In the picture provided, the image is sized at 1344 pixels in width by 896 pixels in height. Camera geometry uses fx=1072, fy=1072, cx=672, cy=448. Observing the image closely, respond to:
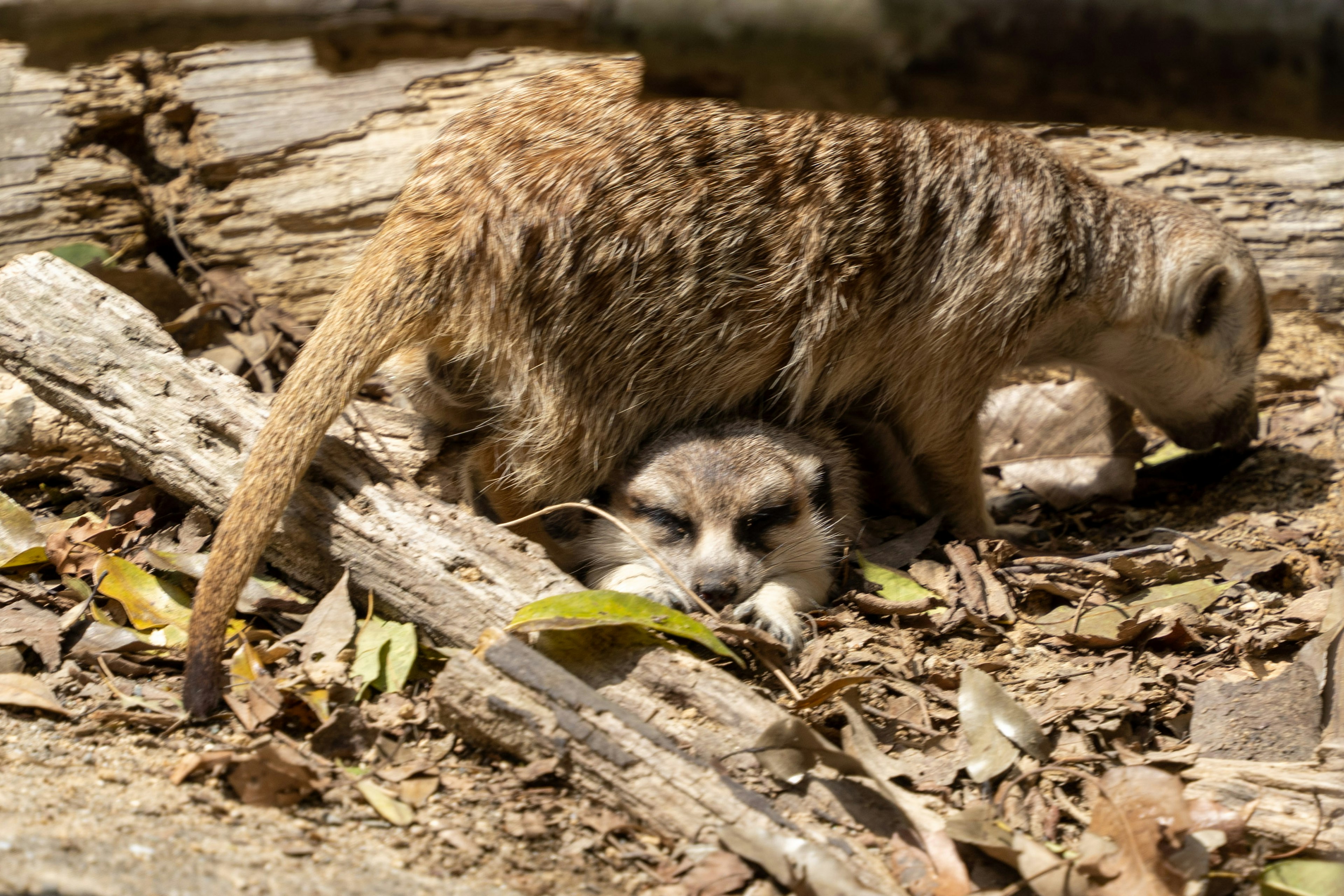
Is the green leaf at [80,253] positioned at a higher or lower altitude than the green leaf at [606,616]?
higher

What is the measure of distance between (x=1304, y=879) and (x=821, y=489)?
1.96 metres

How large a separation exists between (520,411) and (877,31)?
2.23 m

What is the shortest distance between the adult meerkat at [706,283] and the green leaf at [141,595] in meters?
0.46

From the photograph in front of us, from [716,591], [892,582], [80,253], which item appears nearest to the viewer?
[716,591]

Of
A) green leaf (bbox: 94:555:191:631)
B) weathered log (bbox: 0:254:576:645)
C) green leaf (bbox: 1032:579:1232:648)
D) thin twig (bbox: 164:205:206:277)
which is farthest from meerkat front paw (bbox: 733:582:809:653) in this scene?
thin twig (bbox: 164:205:206:277)

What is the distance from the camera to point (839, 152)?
3.84 meters

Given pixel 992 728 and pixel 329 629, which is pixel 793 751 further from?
pixel 329 629

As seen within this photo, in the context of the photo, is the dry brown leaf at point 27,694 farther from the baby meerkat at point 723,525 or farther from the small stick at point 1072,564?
the small stick at point 1072,564

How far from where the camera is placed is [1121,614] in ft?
11.3

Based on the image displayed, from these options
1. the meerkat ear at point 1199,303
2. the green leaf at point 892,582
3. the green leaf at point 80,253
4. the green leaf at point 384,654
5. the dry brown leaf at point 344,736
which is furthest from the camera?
the green leaf at point 80,253

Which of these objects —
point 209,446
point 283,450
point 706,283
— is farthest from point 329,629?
point 706,283

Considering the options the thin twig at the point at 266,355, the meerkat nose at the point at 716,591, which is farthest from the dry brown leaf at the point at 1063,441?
the thin twig at the point at 266,355

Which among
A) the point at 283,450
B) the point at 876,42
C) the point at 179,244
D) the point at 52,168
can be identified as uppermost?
the point at 876,42

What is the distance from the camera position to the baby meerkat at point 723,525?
352 cm
